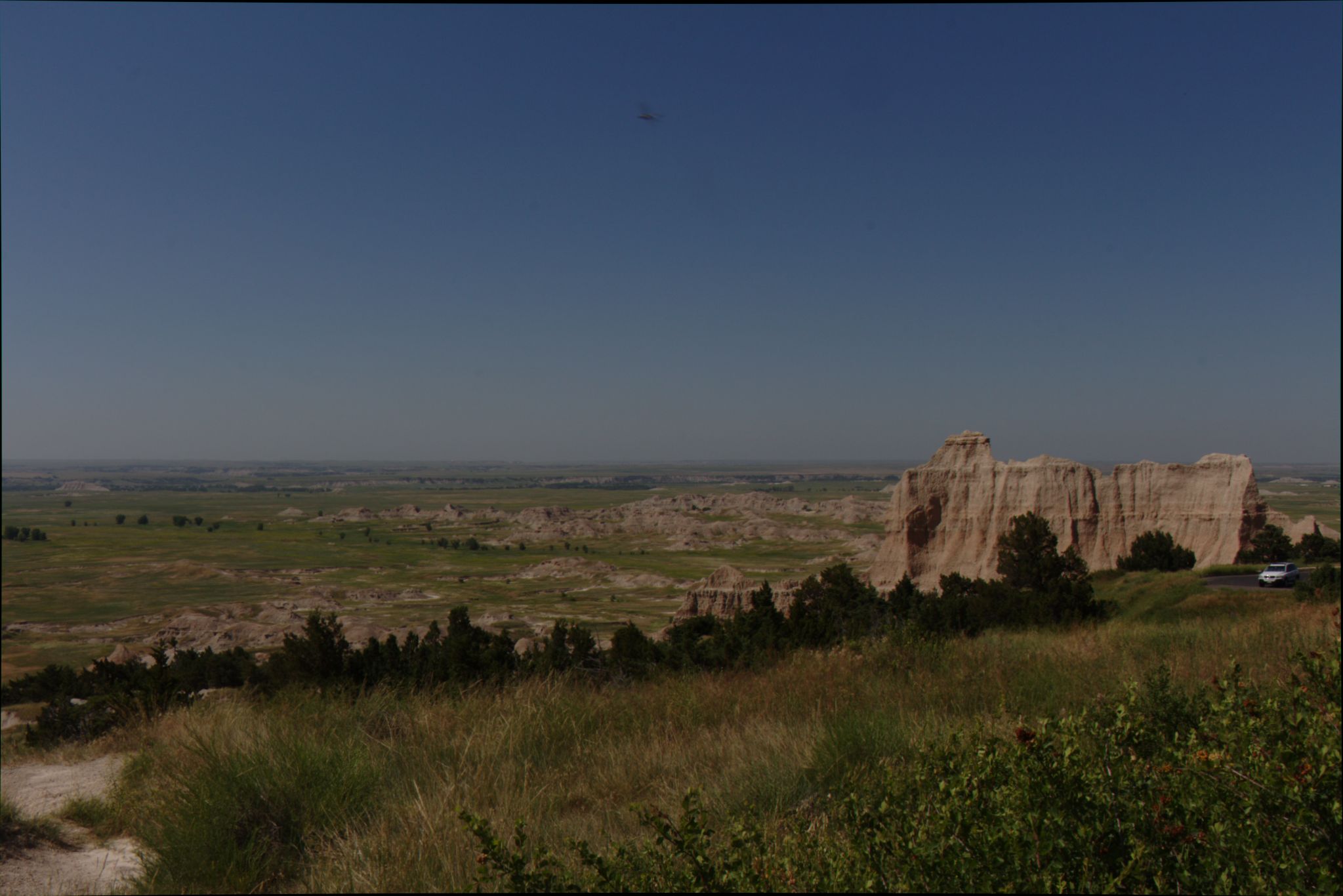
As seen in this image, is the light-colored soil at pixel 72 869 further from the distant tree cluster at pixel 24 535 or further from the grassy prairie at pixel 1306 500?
the grassy prairie at pixel 1306 500

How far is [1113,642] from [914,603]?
13621 millimetres

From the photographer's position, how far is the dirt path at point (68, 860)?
340 cm

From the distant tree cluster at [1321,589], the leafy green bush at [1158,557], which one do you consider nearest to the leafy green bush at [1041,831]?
the distant tree cluster at [1321,589]

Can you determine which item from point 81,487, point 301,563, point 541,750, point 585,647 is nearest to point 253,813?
point 541,750

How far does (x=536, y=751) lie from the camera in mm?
4438

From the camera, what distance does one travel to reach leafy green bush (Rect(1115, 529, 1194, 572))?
118ft

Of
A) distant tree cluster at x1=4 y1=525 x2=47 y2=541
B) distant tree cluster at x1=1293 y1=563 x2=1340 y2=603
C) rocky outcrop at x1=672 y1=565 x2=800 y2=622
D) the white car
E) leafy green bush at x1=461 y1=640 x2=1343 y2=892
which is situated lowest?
rocky outcrop at x1=672 y1=565 x2=800 y2=622

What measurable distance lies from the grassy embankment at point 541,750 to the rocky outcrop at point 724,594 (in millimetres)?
20984

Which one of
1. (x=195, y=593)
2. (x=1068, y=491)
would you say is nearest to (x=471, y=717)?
(x=195, y=593)

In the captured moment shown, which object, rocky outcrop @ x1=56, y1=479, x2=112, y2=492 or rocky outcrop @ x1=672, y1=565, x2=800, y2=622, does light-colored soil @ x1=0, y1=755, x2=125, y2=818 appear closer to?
rocky outcrop @ x1=672, y1=565, x2=800, y2=622

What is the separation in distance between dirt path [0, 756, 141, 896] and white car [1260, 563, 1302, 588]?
30.9 m

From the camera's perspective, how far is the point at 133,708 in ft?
27.8

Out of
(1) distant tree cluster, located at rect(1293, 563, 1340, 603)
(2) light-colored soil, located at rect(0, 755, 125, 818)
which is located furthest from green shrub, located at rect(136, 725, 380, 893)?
(1) distant tree cluster, located at rect(1293, 563, 1340, 603)

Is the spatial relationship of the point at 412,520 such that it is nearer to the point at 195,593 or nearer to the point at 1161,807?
the point at 195,593
